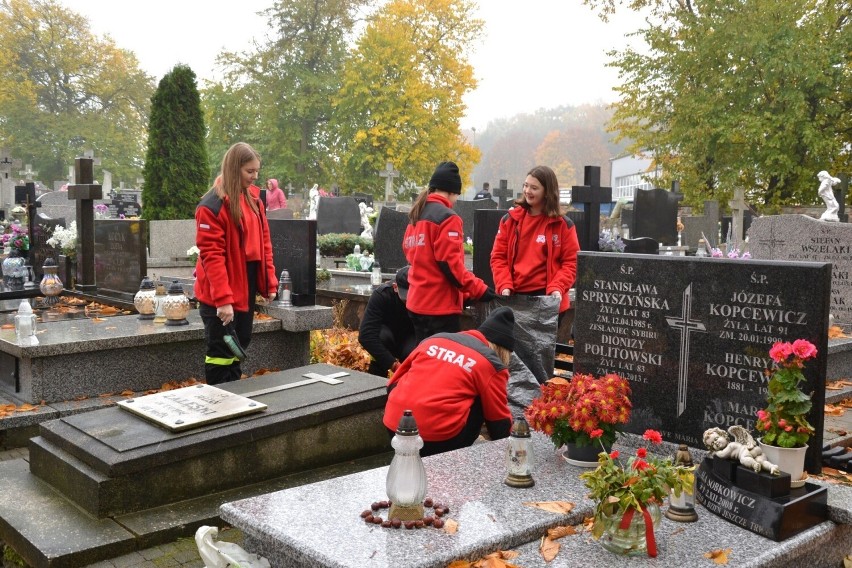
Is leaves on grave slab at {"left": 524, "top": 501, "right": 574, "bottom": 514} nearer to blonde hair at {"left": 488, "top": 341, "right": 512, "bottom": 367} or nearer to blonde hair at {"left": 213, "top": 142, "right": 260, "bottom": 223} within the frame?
blonde hair at {"left": 488, "top": 341, "right": 512, "bottom": 367}

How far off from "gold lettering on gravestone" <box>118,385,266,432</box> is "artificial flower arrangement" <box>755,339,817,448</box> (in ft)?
9.54

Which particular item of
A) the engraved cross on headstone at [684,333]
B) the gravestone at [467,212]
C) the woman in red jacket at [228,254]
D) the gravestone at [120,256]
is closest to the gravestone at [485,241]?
the woman in red jacket at [228,254]

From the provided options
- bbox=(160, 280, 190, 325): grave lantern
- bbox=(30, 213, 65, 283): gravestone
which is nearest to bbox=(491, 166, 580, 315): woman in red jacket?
bbox=(160, 280, 190, 325): grave lantern

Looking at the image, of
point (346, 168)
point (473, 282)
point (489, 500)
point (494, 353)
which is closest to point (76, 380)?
point (473, 282)

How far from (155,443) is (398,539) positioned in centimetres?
204

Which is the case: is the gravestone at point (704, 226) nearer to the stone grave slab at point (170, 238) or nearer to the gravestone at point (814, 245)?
the gravestone at point (814, 245)

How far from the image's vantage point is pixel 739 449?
3.40 m

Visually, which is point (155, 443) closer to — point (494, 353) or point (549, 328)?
point (494, 353)

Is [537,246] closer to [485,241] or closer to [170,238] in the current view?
[485,241]

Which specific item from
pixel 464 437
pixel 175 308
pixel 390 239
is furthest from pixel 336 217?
pixel 464 437

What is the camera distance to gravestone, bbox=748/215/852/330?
8430 mm

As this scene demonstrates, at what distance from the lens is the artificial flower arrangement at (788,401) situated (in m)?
3.37

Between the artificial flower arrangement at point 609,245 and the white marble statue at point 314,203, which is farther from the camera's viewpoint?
the white marble statue at point 314,203

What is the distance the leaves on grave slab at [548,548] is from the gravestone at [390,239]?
9.61m
